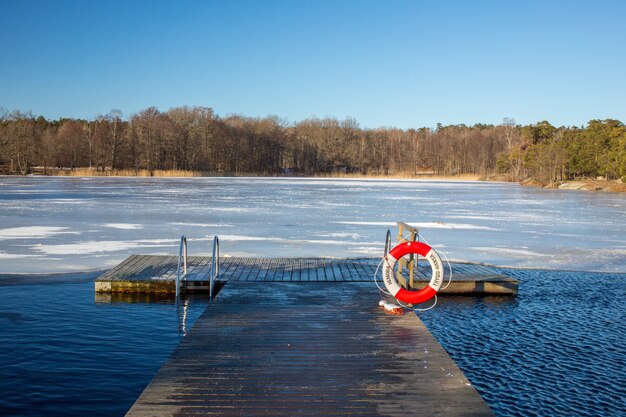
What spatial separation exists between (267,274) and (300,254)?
2.82 meters

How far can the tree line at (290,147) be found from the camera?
57.6m

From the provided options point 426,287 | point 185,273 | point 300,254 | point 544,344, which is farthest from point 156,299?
point 544,344

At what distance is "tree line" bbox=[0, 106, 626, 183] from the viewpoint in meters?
57.6

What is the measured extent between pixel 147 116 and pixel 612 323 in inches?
2733

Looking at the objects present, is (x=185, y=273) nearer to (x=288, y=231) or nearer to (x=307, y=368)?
(x=307, y=368)

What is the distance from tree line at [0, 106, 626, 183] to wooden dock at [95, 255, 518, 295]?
4385cm

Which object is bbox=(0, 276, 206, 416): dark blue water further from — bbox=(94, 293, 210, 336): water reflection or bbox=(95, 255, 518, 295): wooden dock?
bbox=(95, 255, 518, 295): wooden dock

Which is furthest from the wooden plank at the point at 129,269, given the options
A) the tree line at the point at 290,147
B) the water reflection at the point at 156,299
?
the tree line at the point at 290,147

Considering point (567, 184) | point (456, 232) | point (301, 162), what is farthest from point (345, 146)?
point (456, 232)

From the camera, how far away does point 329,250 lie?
1267 cm

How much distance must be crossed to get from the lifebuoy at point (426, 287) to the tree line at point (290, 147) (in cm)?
4664

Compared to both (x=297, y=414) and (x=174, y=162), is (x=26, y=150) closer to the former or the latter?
(x=174, y=162)

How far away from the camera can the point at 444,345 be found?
22.6 feet

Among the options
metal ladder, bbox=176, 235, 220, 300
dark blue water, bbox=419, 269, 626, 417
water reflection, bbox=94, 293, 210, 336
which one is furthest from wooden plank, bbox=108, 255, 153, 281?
dark blue water, bbox=419, 269, 626, 417
